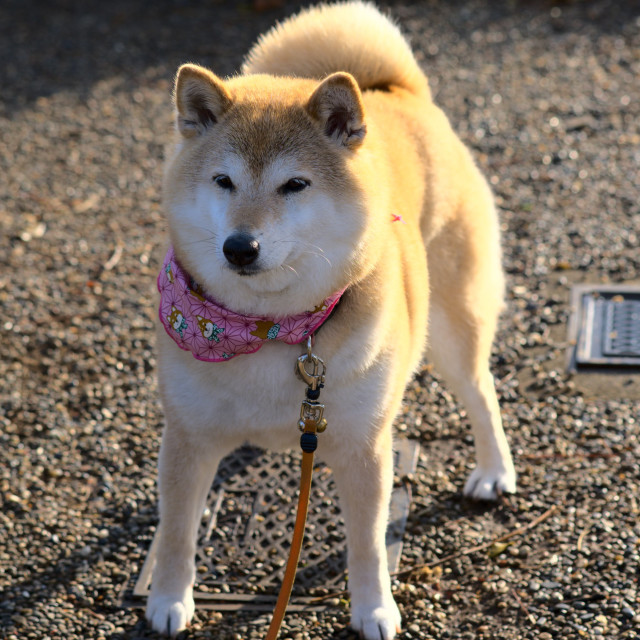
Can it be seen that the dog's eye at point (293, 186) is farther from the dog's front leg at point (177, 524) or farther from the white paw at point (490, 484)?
the white paw at point (490, 484)

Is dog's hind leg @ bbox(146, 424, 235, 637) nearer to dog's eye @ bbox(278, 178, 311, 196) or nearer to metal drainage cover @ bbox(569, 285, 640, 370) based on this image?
dog's eye @ bbox(278, 178, 311, 196)

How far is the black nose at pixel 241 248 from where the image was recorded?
225 centimetres

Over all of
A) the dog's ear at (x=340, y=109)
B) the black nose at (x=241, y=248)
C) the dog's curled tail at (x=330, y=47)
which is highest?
the dog's curled tail at (x=330, y=47)

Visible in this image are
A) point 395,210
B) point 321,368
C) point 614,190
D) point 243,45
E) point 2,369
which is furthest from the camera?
point 243,45

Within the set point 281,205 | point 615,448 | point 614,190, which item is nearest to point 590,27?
point 614,190

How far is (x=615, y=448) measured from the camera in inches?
139

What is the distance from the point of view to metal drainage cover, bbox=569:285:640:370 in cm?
397

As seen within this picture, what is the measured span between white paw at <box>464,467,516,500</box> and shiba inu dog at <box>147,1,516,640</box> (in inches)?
24.5

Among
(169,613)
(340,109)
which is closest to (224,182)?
(340,109)

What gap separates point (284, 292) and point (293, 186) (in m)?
0.30

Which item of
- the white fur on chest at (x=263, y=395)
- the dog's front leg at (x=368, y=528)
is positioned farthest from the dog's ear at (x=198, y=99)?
the dog's front leg at (x=368, y=528)

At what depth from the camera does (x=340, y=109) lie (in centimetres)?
248

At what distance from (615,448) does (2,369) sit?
273 cm

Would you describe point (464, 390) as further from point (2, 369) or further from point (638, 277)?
point (2, 369)
